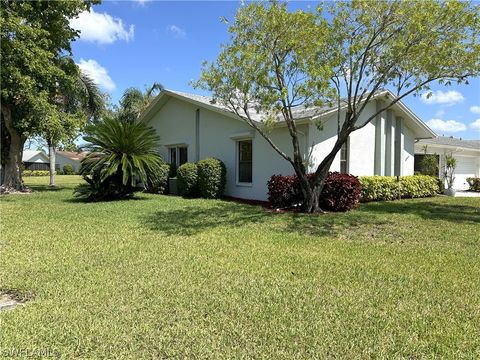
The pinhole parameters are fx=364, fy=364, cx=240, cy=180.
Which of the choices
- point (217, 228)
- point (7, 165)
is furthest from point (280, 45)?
point (7, 165)

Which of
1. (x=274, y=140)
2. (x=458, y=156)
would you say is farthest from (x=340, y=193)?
(x=458, y=156)

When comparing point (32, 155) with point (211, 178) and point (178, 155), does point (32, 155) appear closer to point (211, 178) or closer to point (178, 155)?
point (178, 155)

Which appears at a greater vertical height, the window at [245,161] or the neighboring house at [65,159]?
the neighboring house at [65,159]

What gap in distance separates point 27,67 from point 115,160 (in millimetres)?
5724

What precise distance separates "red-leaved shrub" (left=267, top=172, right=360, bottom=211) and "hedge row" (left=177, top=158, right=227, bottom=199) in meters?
3.41

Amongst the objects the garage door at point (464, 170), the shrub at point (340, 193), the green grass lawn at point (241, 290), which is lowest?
the green grass lawn at point (241, 290)

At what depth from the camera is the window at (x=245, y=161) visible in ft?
50.6

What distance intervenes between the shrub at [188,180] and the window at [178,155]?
3807mm

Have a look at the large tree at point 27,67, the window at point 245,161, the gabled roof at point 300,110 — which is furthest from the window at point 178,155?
the large tree at point 27,67

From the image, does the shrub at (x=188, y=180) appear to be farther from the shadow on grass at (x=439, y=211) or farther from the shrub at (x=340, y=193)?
the shadow on grass at (x=439, y=211)

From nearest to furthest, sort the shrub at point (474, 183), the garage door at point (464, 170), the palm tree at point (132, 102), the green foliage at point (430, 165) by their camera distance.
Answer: the green foliage at point (430, 165) → the shrub at point (474, 183) → the garage door at point (464, 170) → the palm tree at point (132, 102)

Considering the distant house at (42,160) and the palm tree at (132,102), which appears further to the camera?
the distant house at (42,160)

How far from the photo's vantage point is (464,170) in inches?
1020

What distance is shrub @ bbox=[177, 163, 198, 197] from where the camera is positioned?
50.6 feet
